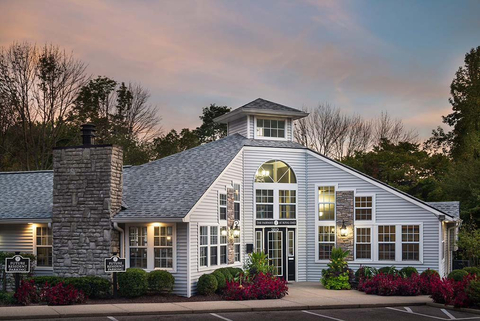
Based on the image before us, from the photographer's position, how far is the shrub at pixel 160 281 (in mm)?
19891

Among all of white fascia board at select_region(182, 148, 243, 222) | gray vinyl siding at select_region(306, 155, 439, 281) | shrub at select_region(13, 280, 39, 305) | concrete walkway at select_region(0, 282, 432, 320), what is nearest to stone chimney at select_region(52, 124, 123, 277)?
shrub at select_region(13, 280, 39, 305)

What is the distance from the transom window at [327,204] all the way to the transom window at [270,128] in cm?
333

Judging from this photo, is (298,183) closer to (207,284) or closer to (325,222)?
(325,222)

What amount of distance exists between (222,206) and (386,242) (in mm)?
7319

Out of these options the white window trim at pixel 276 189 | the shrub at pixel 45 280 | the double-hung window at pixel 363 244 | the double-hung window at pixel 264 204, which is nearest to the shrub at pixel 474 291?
the double-hung window at pixel 363 244

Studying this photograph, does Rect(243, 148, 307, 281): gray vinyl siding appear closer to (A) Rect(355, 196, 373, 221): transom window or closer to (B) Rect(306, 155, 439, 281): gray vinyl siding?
(B) Rect(306, 155, 439, 281): gray vinyl siding

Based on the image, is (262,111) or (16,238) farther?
(262,111)

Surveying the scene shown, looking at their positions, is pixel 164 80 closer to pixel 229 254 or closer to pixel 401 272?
pixel 229 254

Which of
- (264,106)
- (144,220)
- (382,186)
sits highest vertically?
(264,106)

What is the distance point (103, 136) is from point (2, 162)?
24.2 ft

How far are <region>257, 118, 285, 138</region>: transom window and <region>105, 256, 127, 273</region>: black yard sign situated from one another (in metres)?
10.1

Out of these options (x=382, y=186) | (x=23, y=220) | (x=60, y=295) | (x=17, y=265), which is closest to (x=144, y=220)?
(x=60, y=295)

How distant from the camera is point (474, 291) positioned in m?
17.8

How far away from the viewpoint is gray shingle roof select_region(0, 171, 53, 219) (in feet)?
73.6
